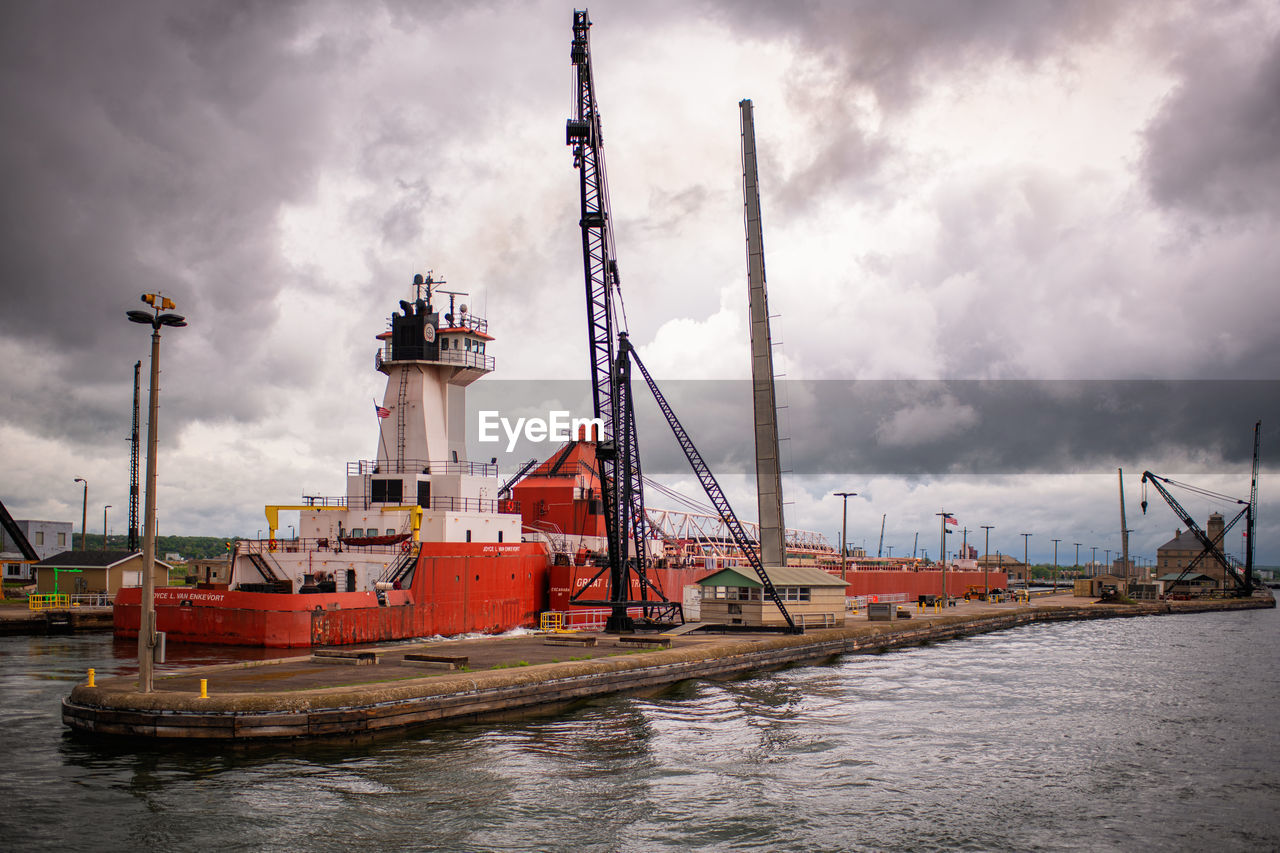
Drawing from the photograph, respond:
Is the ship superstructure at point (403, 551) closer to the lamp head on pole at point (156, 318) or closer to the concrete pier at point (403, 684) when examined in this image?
the concrete pier at point (403, 684)

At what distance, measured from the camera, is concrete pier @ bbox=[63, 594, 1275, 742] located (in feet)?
74.0

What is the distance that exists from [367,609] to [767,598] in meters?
19.1

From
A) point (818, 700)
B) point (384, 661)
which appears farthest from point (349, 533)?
point (818, 700)

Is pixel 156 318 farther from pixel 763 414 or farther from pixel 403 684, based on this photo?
pixel 763 414

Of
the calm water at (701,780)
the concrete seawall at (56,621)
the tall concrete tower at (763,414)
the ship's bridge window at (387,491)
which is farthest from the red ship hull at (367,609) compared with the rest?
the tall concrete tower at (763,414)

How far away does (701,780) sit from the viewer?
2153 centimetres

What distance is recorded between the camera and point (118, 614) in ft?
146

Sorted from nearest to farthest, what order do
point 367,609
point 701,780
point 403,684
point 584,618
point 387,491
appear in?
1. point 701,780
2. point 403,684
3. point 367,609
4. point 387,491
5. point 584,618

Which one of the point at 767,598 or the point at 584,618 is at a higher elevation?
the point at 767,598

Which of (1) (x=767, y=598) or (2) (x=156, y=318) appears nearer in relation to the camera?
(2) (x=156, y=318)

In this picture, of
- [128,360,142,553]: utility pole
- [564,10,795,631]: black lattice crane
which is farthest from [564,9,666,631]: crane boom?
[128,360,142,553]: utility pole

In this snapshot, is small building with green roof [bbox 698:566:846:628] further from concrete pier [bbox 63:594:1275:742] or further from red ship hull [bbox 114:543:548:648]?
red ship hull [bbox 114:543:548:648]

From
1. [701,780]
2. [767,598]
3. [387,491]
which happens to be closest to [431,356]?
[387,491]

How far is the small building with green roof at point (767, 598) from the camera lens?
154 feet
